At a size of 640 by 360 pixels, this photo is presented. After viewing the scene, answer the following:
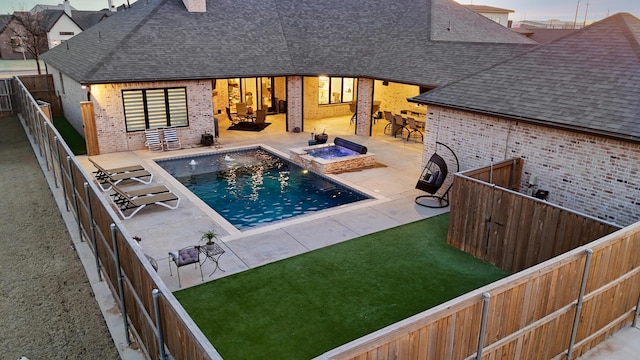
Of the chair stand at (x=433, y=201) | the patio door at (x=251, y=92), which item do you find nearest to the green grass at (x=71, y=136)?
the patio door at (x=251, y=92)

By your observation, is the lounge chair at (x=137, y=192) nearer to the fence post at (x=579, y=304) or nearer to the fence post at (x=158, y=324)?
the fence post at (x=158, y=324)

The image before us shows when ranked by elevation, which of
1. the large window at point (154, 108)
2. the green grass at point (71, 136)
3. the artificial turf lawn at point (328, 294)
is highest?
the large window at point (154, 108)

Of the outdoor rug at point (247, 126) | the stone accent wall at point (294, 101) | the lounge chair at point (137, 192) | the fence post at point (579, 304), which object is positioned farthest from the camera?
the outdoor rug at point (247, 126)

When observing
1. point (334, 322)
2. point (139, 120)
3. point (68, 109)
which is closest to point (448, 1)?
point (139, 120)

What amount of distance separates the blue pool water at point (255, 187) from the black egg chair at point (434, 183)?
1768mm

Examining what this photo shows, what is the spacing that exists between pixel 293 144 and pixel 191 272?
36.7 ft

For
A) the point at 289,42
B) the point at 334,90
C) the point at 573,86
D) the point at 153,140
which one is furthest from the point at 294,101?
the point at 573,86

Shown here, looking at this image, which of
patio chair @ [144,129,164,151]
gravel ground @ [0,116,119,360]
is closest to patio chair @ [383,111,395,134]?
patio chair @ [144,129,164,151]

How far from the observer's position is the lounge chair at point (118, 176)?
1384 centimetres

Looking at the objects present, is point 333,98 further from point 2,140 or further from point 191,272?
point 191,272

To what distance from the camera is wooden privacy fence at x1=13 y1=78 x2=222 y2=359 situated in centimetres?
438

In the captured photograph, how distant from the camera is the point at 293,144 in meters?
19.8

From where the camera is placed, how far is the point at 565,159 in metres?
10.6

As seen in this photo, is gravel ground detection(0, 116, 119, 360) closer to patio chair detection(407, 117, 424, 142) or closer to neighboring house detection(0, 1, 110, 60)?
patio chair detection(407, 117, 424, 142)
